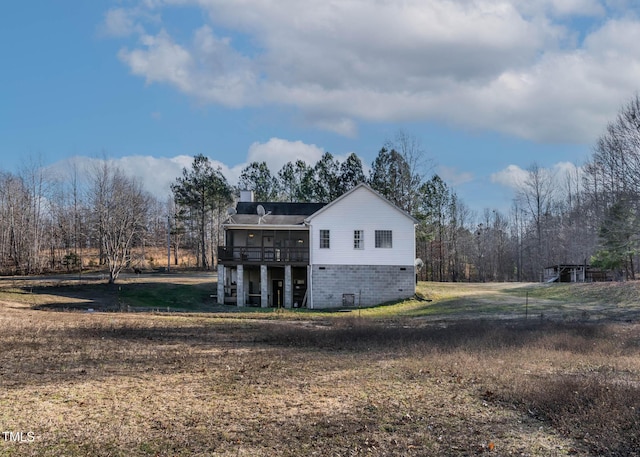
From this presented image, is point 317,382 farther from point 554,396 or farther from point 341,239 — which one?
point 341,239

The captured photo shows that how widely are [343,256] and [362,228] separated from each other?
245 centimetres

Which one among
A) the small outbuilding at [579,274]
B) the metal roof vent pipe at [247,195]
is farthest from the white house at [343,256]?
the small outbuilding at [579,274]

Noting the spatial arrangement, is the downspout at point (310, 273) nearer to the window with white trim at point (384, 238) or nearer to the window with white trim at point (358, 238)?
the window with white trim at point (358, 238)

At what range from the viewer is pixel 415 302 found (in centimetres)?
3453

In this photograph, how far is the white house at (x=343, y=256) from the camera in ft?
116

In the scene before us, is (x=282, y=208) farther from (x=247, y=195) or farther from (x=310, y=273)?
(x=310, y=273)

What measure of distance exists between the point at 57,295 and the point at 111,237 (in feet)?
23.7

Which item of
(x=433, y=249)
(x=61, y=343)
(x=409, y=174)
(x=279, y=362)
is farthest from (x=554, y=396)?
(x=433, y=249)

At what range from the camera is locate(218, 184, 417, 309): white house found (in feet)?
116

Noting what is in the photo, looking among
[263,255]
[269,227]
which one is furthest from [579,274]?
[263,255]

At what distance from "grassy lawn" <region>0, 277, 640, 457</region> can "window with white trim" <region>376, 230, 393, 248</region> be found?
61.1ft

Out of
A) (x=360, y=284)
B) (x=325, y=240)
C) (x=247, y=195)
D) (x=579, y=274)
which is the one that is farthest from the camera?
(x=579, y=274)

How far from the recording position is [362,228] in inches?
1417

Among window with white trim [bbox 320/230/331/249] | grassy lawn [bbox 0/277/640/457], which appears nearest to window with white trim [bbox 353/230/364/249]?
window with white trim [bbox 320/230/331/249]
